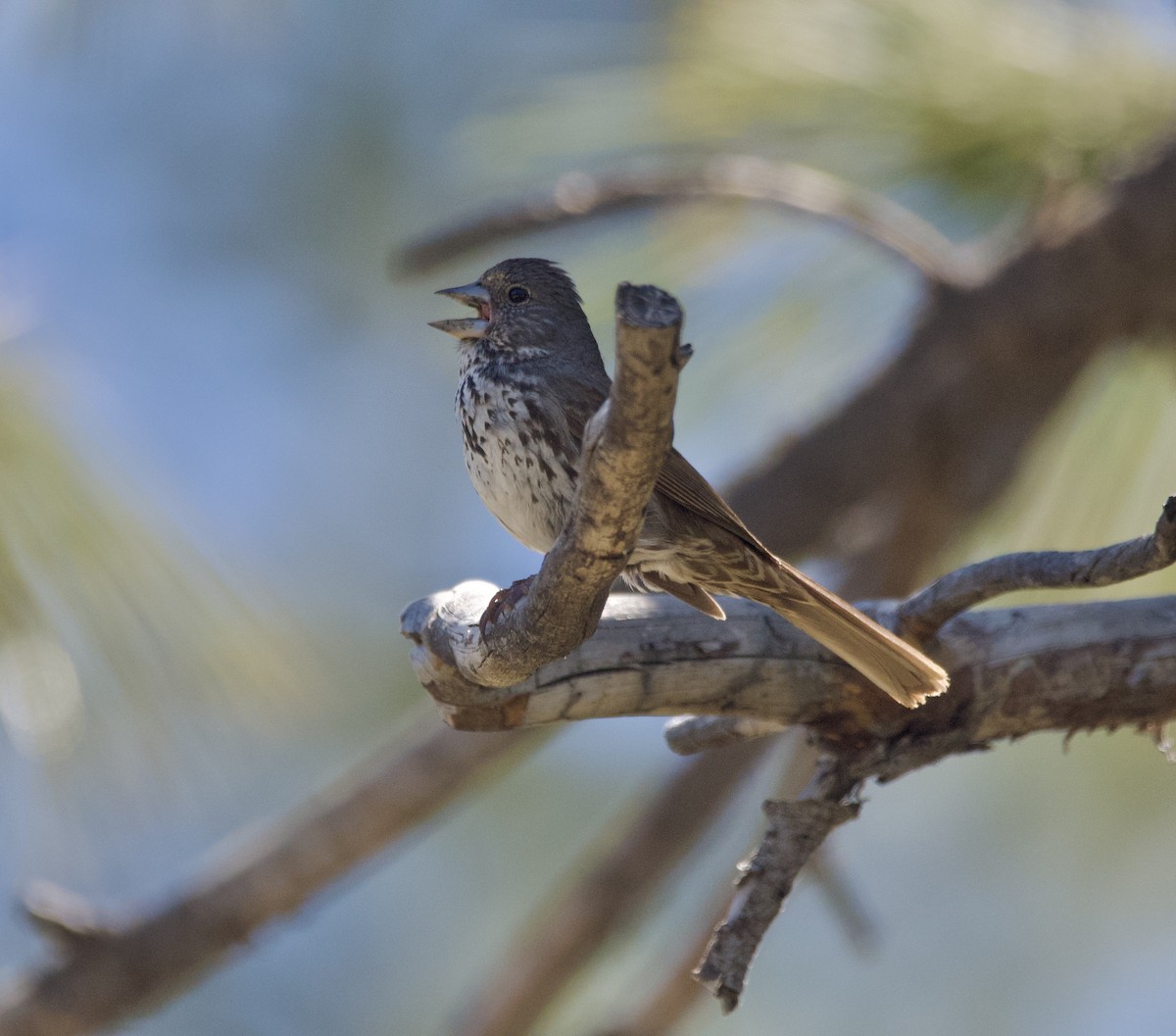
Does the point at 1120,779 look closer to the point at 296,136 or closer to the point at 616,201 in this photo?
the point at 616,201

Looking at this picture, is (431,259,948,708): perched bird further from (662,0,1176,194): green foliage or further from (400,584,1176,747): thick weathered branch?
(662,0,1176,194): green foliage

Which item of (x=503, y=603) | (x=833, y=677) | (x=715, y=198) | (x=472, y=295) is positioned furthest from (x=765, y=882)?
(x=715, y=198)

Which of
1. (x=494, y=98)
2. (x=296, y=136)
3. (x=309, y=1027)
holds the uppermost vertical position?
(x=296, y=136)

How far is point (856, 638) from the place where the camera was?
93.0 inches

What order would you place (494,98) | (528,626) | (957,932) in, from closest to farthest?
(528,626) → (494,98) → (957,932)

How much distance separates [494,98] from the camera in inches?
174

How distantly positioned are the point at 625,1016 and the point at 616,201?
6.88 ft

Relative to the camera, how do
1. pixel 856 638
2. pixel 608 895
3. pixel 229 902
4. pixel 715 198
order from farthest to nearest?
1. pixel 608 895
2. pixel 715 198
3. pixel 229 902
4. pixel 856 638

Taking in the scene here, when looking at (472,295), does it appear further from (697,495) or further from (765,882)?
(765,882)

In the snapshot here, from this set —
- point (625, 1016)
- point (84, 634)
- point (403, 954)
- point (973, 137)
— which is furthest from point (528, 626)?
point (403, 954)

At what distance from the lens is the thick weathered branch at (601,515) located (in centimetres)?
159

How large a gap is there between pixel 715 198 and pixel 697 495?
1.35 metres

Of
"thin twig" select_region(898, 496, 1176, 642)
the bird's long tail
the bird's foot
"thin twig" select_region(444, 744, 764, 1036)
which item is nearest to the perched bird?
the bird's long tail

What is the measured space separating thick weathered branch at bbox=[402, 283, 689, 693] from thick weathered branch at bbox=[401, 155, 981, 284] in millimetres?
1438
